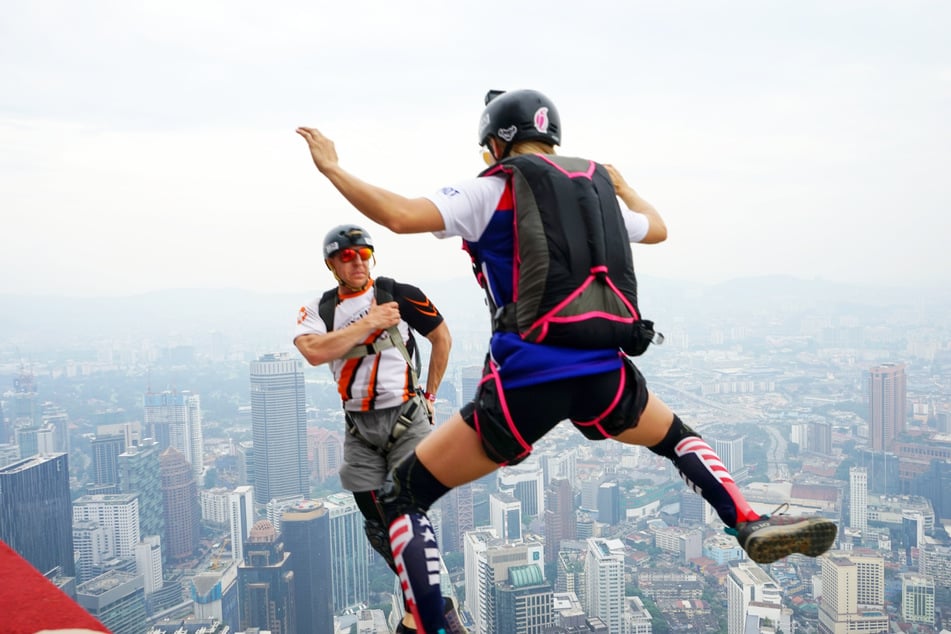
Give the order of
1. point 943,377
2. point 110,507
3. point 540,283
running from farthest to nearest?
point 943,377 < point 110,507 < point 540,283

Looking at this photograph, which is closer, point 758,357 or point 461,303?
point 461,303

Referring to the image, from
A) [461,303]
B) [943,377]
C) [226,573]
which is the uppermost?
[461,303]

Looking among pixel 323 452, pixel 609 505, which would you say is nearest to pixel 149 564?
pixel 323 452

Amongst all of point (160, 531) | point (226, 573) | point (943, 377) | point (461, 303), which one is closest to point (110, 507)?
point (160, 531)

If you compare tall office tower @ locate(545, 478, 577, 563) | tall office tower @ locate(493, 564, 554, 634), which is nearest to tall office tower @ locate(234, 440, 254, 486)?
tall office tower @ locate(545, 478, 577, 563)

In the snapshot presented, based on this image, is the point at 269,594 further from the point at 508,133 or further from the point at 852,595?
the point at 508,133

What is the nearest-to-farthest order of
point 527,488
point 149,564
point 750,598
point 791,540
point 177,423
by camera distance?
point 791,540, point 750,598, point 149,564, point 527,488, point 177,423

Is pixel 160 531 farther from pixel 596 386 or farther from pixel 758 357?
pixel 758 357

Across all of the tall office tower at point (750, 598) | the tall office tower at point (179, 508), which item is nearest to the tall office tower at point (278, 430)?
the tall office tower at point (179, 508)
